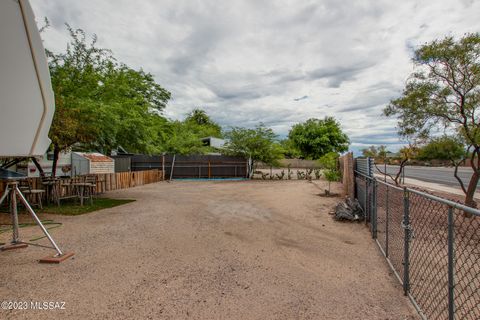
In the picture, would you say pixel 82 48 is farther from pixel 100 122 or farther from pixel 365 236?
pixel 365 236

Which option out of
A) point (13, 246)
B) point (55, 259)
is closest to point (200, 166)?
point (13, 246)

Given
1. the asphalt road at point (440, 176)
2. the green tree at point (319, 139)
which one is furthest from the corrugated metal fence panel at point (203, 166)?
the green tree at point (319, 139)

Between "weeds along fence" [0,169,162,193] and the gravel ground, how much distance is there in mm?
3556

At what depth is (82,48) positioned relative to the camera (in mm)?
8695

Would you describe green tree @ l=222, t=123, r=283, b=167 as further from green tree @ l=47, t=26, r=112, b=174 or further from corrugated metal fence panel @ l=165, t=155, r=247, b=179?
green tree @ l=47, t=26, r=112, b=174

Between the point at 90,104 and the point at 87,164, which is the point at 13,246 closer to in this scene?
the point at 90,104

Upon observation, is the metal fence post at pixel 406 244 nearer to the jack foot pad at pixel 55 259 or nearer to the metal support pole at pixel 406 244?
the metal support pole at pixel 406 244

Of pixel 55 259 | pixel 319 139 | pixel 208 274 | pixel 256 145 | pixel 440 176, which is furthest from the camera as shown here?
pixel 319 139

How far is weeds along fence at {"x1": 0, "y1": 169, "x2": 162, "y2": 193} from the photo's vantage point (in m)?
8.82

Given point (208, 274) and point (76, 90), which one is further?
point (76, 90)

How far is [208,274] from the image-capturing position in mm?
3459

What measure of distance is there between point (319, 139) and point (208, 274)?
38.2 meters

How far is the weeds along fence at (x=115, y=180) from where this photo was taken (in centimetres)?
882

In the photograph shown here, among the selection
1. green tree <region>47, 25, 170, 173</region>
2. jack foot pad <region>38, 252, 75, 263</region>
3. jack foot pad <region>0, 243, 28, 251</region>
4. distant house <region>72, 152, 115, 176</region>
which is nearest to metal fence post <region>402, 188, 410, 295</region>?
jack foot pad <region>38, 252, 75, 263</region>
